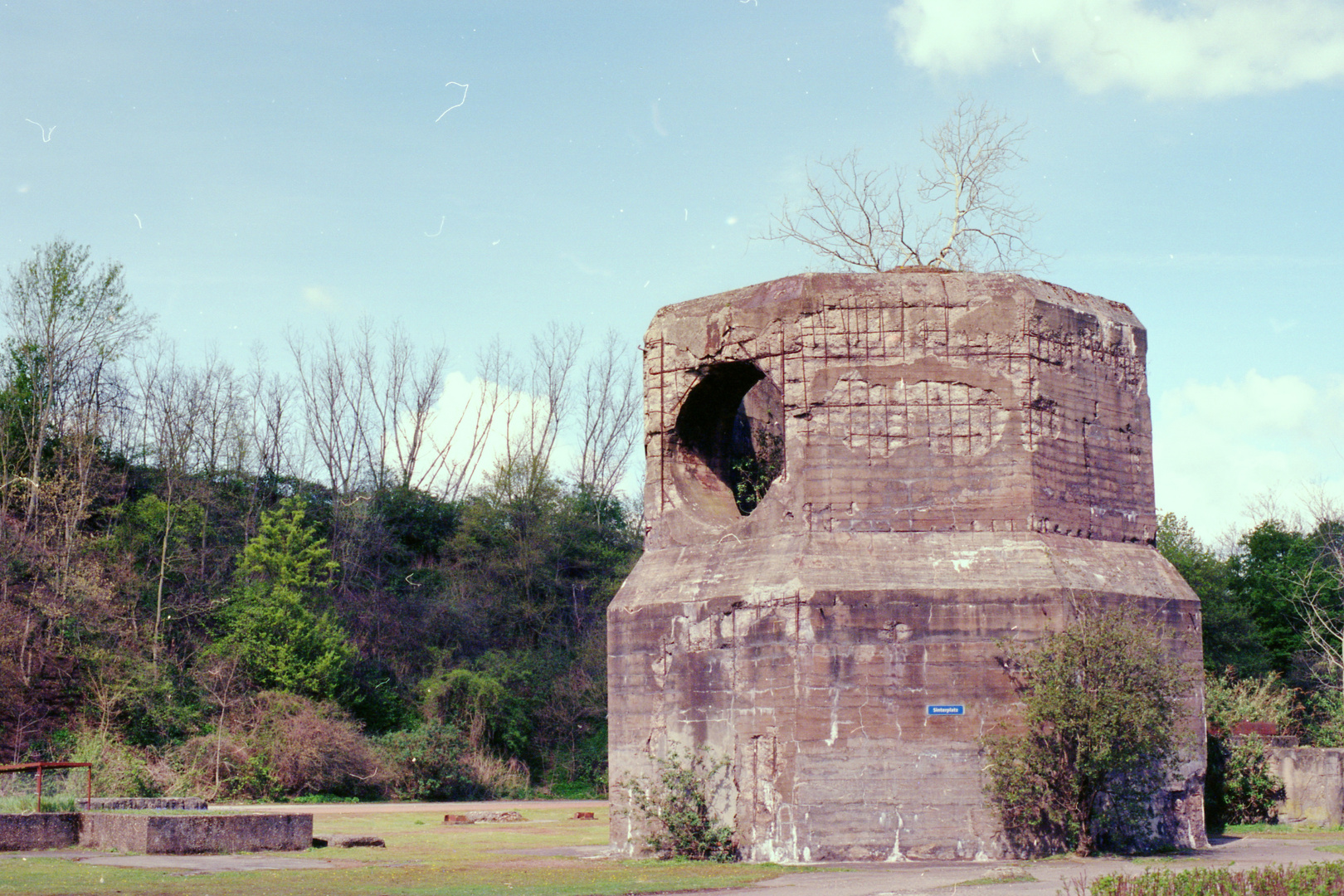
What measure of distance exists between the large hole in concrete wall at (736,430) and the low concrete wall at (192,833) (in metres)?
6.73

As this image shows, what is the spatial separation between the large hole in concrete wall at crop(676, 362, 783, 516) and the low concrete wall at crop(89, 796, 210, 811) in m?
8.34

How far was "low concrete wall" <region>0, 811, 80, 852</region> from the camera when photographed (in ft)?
48.0

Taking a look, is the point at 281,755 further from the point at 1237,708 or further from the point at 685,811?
the point at 1237,708

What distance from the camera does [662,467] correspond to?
1652cm

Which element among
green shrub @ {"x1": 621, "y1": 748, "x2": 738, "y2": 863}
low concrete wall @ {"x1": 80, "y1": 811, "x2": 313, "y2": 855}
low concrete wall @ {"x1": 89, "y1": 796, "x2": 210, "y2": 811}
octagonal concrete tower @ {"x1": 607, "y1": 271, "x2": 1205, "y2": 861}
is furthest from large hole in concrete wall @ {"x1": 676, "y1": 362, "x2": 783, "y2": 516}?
low concrete wall @ {"x1": 89, "y1": 796, "x2": 210, "y2": 811}

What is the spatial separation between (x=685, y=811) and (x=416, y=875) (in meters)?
3.25

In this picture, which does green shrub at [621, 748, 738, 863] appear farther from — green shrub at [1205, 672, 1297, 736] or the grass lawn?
green shrub at [1205, 672, 1297, 736]

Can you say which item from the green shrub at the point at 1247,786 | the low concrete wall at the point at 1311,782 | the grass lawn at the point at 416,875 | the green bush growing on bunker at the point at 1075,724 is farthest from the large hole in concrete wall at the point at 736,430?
the low concrete wall at the point at 1311,782

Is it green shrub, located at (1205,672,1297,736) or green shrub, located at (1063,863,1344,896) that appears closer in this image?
green shrub, located at (1063,863,1344,896)

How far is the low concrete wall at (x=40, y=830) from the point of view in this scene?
14.6m

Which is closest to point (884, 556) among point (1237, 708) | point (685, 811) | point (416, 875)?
point (685, 811)

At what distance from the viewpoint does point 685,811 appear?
47.6 ft

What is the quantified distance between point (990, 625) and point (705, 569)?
3407 millimetres

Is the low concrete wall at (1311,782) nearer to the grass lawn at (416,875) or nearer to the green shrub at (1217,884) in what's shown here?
the grass lawn at (416,875)
